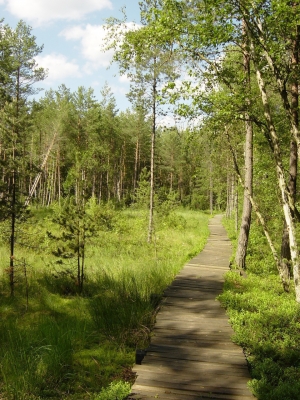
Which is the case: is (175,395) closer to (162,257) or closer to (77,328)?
(77,328)

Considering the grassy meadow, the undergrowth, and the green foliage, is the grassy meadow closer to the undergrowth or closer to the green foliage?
the green foliage

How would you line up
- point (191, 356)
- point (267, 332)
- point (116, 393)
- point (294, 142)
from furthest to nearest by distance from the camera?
point (294, 142), point (267, 332), point (191, 356), point (116, 393)

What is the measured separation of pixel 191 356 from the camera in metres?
4.57

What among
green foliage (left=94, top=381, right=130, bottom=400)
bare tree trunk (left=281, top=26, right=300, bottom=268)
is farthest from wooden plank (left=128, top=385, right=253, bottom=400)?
bare tree trunk (left=281, top=26, right=300, bottom=268)

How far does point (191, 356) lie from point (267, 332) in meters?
1.49

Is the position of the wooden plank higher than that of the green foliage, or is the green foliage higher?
the wooden plank

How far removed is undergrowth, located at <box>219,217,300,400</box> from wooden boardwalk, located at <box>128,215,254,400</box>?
0.59ft

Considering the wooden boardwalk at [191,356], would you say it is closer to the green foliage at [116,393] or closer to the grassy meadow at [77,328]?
the green foliage at [116,393]

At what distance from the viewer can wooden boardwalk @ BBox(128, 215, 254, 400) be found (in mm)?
3775

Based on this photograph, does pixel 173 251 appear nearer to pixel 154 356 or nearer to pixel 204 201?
pixel 154 356

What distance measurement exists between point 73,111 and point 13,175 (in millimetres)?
27038

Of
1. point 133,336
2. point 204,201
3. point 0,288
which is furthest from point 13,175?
point 204,201

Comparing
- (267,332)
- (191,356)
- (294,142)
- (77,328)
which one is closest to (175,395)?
(191,356)

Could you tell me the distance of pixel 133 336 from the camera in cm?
549
